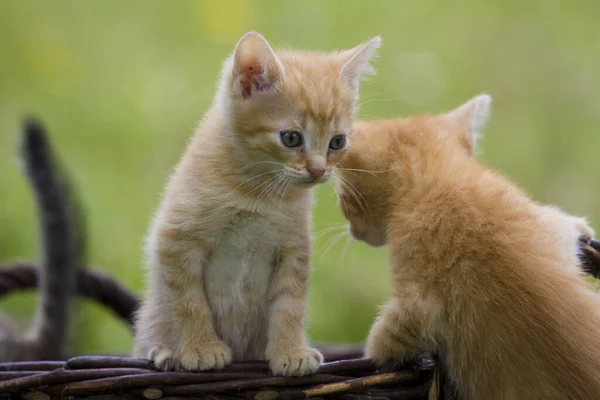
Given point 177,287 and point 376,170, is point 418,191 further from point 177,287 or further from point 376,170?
point 177,287

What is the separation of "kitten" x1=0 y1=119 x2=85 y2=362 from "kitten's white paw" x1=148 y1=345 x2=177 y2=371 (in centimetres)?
65

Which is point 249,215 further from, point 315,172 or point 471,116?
point 471,116

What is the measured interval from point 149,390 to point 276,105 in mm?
469

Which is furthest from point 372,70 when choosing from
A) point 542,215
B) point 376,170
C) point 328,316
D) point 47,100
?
point 47,100

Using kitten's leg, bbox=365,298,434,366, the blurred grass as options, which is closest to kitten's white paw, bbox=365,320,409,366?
kitten's leg, bbox=365,298,434,366

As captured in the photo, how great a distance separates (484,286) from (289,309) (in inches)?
12.2

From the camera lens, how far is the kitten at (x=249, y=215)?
1136mm

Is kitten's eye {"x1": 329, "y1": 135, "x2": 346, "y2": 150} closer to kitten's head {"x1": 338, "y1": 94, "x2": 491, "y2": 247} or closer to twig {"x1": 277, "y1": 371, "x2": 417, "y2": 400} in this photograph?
kitten's head {"x1": 338, "y1": 94, "x2": 491, "y2": 247}

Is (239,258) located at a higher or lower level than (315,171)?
lower

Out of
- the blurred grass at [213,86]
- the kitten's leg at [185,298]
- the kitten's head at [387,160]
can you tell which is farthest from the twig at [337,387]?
the blurred grass at [213,86]

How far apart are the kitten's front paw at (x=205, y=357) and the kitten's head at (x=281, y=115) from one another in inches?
11.1

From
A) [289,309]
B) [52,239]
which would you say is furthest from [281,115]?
[52,239]

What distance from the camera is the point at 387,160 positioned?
1.25 metres

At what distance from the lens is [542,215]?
3.75 feet
